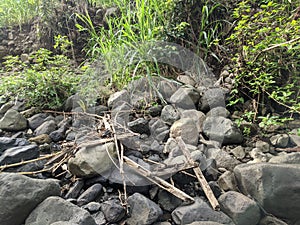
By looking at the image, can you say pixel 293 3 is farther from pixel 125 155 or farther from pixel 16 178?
pixel 16 178

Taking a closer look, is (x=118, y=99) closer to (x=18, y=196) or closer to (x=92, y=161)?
(x=92, y=161)

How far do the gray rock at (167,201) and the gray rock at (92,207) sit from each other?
0.78 ft

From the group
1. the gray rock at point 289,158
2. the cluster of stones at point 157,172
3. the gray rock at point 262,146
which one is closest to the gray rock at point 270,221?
the cluster of stones at point 157,172

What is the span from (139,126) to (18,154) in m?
0.62

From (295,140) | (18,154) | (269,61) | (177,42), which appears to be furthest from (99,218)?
(177,42)

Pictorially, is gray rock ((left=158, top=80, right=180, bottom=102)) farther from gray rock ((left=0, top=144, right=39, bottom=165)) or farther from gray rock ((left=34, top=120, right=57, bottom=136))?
gray rock ((left=0, top=144, right=39, bottom=165))

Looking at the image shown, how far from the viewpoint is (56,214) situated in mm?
809

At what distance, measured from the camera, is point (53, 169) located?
1.09m

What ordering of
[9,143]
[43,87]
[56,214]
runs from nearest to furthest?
[56,214], [9,143], [43,87]

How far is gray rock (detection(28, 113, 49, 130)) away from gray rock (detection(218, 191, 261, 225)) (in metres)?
1.29

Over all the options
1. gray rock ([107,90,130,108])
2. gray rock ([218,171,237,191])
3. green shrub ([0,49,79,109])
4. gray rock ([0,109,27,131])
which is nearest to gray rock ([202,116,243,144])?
gray rock ([218,171,237,191])

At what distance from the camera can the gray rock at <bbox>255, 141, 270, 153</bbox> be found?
3.81 feet

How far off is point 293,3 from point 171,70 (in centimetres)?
87

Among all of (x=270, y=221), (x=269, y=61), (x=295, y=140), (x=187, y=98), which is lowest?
(x=270, y=221)
